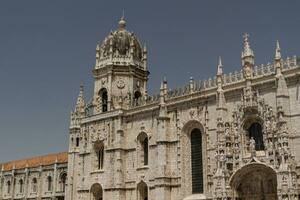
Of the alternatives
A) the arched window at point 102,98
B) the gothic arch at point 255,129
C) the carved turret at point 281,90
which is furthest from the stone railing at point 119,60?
the carved turret at point 281,90

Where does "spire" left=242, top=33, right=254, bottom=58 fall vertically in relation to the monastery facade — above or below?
above

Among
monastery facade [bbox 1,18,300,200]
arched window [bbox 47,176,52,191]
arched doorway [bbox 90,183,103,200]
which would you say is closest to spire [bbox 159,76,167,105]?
monastery facade [bbox 1,18,300,200]

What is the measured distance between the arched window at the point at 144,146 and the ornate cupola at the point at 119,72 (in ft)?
12.0

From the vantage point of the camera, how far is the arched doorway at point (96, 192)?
42531 millimetres

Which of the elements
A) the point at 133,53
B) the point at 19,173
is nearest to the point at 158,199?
the point at 133,53

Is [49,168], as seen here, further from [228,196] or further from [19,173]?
[228,196]

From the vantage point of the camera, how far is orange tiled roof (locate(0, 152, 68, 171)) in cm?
5581

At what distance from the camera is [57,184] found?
53.2 metres

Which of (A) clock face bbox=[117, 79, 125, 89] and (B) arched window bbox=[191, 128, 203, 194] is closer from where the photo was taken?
(B) arched window bbox=[191, 128, 203, 194]

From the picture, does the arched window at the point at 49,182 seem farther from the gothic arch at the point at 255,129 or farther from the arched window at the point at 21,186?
the gothic arch at the point at 255,129

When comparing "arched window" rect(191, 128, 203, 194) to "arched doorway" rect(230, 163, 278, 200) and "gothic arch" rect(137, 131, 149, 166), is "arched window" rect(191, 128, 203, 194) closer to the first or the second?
"arched doorway" rect(230, 163, 278, 200)

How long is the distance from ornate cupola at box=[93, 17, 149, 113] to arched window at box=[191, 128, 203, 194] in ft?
26.4

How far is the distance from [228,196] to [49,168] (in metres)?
29.6

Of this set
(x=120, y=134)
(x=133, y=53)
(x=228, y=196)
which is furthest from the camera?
(x=133, y=53)
